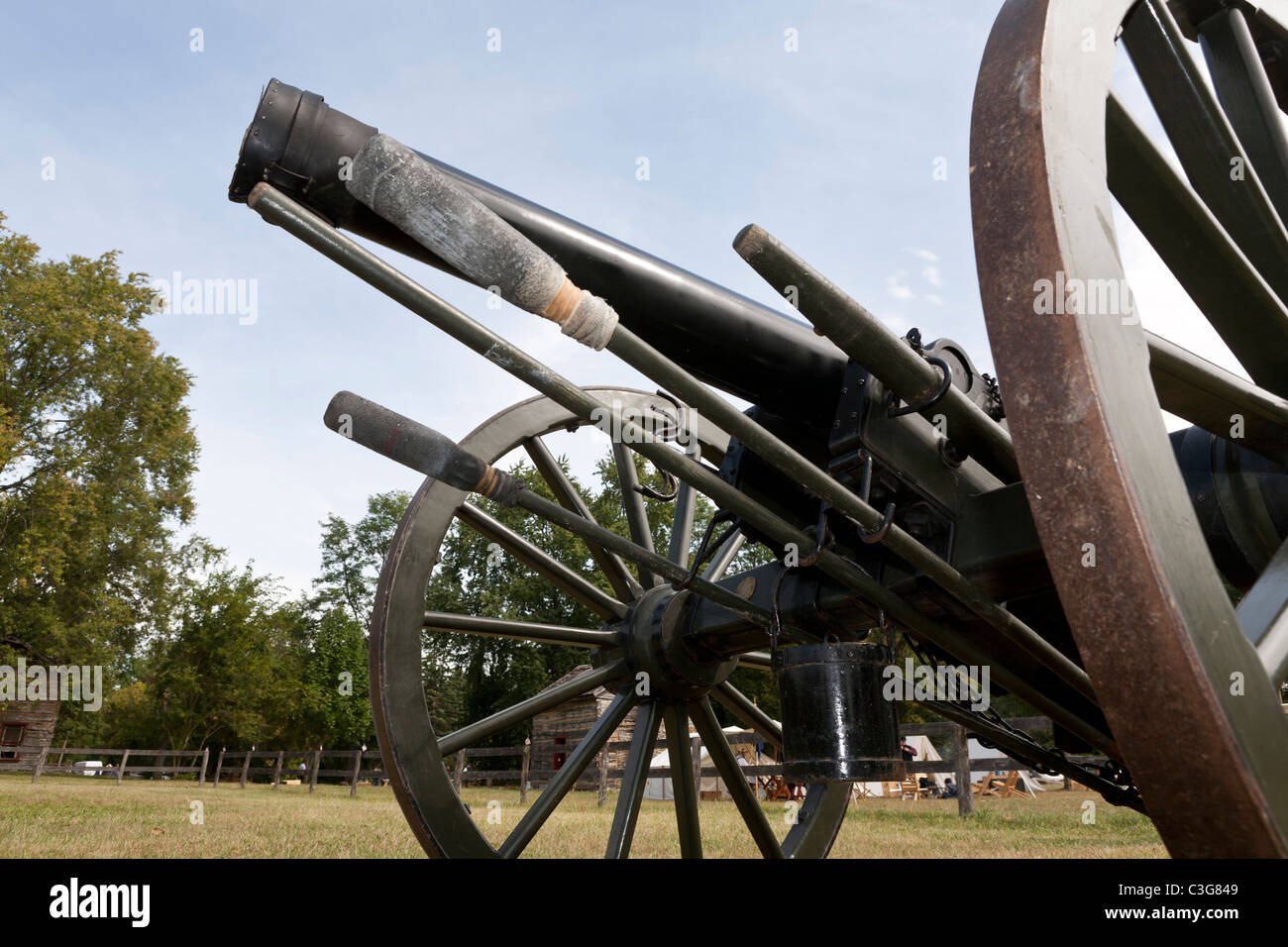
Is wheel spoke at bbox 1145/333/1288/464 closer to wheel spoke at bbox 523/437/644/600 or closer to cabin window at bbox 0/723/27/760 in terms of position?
wheel spoke at bbox 523/437/644/600

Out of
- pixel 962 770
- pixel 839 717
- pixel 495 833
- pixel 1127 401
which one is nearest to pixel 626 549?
pixel 839 717

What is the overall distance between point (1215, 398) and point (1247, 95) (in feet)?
2.95

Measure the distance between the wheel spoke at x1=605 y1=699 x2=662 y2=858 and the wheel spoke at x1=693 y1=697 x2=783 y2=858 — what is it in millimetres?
203

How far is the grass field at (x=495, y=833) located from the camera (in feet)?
18.0

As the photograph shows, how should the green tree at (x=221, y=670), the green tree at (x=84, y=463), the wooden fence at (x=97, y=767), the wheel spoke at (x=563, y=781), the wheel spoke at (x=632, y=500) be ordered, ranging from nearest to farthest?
the wheel spoke at (x=563, y=781) < the wheel spoke at (x=632, y=500) < the green tree at (x=84, y=463) < the wooden fence at (x=97, y=767) < the green tree at (x=221, y=670)

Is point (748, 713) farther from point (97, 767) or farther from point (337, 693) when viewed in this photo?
point (337, 693)

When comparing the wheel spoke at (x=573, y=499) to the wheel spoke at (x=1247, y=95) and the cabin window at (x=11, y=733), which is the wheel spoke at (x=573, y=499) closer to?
the wheel spoke at (x=1247, y=95)

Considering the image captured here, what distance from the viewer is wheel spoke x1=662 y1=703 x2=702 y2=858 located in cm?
338

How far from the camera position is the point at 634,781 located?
11.1 ft

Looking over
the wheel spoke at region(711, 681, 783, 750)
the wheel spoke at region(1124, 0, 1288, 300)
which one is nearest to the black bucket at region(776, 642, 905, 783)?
the wheel spoke at region(1124, 0, 1288, 300)

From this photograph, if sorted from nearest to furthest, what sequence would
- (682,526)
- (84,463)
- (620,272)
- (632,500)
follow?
(620,272), (632,500), (682,526), (84,463)

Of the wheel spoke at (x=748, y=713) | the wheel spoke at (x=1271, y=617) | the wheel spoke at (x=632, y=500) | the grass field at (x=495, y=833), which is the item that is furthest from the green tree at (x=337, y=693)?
the wheel spoke at (x=1271, y=617)
